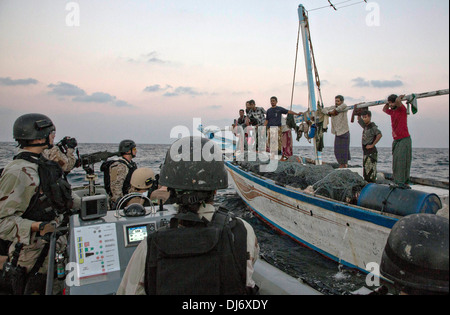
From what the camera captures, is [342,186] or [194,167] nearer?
[194,167]

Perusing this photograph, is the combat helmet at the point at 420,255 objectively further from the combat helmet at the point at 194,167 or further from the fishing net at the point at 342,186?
the fishing net at the point at 342,186

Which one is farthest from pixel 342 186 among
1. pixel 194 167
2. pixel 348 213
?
pixel 194 167

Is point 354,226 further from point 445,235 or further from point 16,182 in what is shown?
point 16,182

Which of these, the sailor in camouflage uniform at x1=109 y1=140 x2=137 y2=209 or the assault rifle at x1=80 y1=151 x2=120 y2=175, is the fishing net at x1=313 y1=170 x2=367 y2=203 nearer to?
the sailor in camouflage uniform at x1=109 y1=140 x2=137 y2=209

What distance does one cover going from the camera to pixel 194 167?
2.36 m

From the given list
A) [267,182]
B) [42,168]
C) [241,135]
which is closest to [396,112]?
[267,182]

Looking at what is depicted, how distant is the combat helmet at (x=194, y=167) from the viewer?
2332 millimetres

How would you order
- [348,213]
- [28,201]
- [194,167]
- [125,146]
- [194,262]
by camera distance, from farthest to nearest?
[125,146] → [348,213] → [28,201] → [194,167] → [194,262]

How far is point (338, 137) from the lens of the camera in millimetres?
9344

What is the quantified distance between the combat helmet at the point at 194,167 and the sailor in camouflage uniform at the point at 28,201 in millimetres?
1859

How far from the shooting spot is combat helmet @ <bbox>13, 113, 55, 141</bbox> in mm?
3449

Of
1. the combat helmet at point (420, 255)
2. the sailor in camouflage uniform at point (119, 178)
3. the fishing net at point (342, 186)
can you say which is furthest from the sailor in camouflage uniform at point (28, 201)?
the fishing net at point (342, 186)

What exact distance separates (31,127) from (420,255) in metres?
4.17

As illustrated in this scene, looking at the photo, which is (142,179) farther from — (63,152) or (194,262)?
(194,262)
